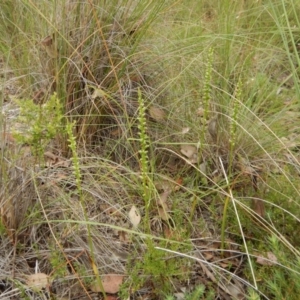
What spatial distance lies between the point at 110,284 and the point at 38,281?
237 millimetres

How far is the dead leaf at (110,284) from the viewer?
1769 millimetres

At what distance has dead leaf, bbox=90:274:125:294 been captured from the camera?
177 centimetres

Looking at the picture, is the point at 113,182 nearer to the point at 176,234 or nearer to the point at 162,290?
the point at 176,234

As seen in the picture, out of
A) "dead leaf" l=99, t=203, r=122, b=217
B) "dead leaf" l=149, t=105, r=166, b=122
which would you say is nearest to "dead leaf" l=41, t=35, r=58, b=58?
"dead leaf" l=149, t=105, r=166, b=122

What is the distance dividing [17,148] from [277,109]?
1.23 metres

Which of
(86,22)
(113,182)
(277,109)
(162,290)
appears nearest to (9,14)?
(86,22)

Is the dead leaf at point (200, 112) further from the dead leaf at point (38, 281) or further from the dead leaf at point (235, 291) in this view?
the dead leaf at point (38, 281)

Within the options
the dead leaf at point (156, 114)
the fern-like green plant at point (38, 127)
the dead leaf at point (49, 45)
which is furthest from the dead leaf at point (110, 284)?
the dead leaf at point (49, 45)

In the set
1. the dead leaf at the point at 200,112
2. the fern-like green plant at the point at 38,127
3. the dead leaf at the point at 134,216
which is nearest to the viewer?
the fern-like green plant at the point at 38,127

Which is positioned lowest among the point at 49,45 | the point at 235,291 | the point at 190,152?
the point at 235,291

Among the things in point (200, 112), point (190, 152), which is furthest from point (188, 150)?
point (200, 112)

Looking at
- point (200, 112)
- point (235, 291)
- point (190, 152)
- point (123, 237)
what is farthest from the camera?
point (200, 112)

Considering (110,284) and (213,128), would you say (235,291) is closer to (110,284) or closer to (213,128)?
(110,284)

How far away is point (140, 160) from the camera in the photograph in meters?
1.74
